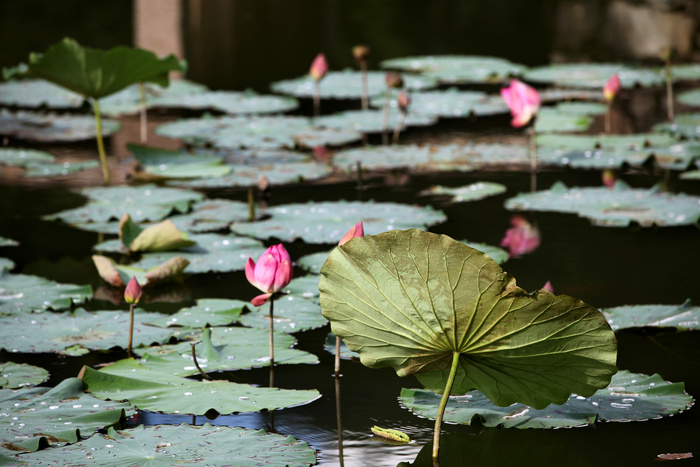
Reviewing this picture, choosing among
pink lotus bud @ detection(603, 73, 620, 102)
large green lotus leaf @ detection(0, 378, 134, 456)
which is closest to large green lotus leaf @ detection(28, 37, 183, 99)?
large green lotus leaf @ detection(0, 378, 134, 456)

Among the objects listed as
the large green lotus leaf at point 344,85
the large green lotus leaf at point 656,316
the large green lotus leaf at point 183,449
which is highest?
the large green lotus leaf at point 344,85

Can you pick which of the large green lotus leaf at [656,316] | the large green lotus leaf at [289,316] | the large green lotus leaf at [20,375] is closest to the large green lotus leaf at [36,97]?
the large green lotus leaf at [289,316]

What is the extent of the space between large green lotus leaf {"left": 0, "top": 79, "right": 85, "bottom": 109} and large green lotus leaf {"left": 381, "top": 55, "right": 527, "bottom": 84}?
2.57 meters

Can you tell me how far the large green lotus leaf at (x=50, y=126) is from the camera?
198 inches

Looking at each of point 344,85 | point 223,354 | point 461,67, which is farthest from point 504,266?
point 461,67

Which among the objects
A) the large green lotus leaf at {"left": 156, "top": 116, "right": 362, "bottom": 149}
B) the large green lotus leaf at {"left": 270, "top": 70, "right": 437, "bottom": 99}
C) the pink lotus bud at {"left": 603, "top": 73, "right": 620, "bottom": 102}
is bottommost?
the large green lotus leaf at {"left": 156, "top": 116, "right": 362, "bottom": 149}

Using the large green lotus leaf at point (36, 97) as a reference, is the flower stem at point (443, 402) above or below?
below

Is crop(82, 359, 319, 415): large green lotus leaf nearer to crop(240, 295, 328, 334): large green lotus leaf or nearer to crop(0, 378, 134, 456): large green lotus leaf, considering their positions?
crop(0, 378, 134, 456): large green lotus leaf

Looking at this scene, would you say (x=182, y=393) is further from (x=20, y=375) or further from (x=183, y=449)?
(x=20, y=375)

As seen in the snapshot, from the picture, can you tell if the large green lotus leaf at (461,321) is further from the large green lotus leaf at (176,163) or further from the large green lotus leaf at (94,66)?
the large green lotus leaf at (176,163)

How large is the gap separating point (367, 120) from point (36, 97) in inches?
94.2

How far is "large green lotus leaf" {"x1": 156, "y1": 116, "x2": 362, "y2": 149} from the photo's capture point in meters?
4.66

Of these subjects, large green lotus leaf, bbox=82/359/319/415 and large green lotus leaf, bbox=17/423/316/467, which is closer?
large green lotus leaf, bbox=17/423/316/467

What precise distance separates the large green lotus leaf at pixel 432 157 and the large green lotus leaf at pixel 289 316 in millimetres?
→ 1859
